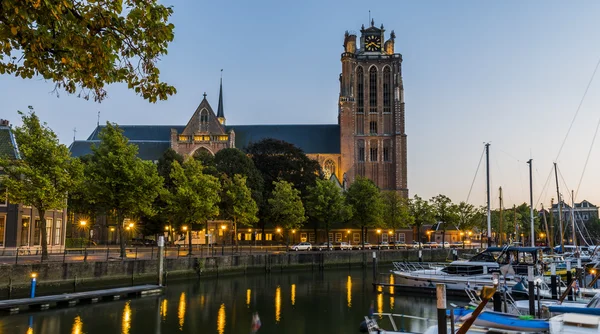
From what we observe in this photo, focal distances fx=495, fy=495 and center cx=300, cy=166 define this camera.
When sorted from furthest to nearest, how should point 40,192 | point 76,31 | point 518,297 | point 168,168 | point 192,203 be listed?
point 168,168, point 192,203, point 40,192, point 518,297, point 76,31

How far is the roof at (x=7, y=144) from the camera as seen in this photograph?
39562 mm

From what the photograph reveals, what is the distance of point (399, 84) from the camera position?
10938 centimetres

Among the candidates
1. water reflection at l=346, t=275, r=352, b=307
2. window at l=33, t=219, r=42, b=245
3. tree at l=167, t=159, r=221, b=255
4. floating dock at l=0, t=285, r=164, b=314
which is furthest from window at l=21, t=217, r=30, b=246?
water reflection at l=346, t=275, r=352, b=307

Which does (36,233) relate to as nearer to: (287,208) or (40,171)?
(40,171)

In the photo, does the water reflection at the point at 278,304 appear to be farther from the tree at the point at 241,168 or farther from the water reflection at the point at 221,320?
the tree at the point at 241,168

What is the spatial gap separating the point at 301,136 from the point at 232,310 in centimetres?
8550

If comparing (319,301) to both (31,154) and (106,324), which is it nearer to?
(106,324)

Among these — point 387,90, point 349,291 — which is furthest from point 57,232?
point 387,90

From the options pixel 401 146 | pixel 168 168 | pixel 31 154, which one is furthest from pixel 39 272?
pixel 401 146

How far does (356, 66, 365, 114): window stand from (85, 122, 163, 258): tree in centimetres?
7480

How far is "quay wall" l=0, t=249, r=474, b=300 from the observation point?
28.8 m

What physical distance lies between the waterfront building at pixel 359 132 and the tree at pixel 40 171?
69213 millimetres

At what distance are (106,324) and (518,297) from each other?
2245 cm

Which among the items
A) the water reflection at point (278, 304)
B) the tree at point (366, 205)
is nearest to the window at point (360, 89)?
the tree at point (366, 205)
